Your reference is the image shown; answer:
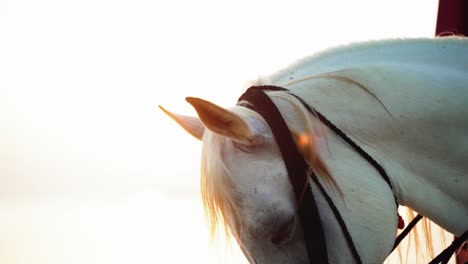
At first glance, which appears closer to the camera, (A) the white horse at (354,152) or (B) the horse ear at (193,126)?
(A) the white horse at (354,152)

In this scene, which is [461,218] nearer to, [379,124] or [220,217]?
[379,124]

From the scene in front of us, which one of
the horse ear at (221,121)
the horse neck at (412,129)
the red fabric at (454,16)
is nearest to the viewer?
the horse ear at (221,121)

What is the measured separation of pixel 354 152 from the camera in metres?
0.51

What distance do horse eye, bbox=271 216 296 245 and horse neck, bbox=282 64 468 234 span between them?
0.14 meters

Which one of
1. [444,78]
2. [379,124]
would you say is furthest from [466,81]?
[379,124]

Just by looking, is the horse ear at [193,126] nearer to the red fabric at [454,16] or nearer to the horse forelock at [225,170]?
the horse forelock at [225,170]

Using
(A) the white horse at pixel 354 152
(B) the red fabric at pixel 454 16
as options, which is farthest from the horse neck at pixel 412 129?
(B) the red fabric at pixel 454 16

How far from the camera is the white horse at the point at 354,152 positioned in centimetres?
47

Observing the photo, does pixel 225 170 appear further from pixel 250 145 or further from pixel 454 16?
pixel 454 16

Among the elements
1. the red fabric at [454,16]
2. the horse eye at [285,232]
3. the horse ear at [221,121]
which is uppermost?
the red fabric at [454,16]

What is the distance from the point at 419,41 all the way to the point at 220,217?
0.38 meters

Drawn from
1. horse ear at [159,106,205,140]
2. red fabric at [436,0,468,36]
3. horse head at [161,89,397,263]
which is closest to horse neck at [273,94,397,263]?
horse head at [161,89,397,263]

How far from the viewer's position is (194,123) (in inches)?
22.6

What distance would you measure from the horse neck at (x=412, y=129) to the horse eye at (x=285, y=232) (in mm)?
139
